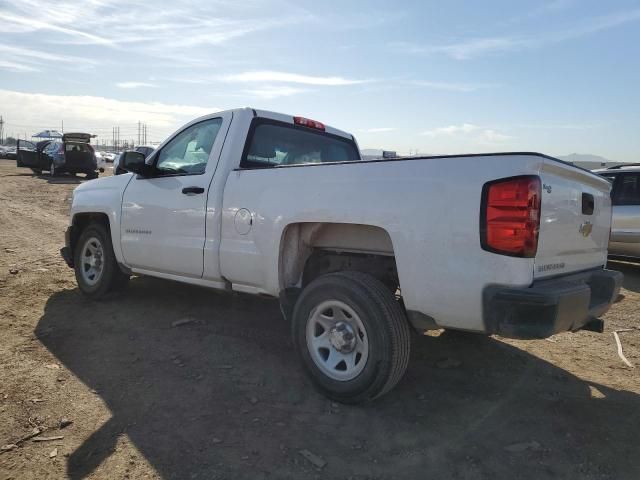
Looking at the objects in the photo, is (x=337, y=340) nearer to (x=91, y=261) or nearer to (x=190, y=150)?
(x=190, y=150)

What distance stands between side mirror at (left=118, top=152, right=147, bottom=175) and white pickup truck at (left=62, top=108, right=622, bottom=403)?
0.04 ft

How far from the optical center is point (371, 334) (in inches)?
125

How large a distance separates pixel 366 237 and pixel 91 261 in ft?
12.1

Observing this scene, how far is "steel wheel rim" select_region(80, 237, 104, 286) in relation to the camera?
5.68 meters

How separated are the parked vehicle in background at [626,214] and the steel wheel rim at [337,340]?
609cm

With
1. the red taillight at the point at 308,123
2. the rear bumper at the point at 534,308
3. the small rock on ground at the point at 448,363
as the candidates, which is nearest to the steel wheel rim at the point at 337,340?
the rear bumper at the point at 534,308

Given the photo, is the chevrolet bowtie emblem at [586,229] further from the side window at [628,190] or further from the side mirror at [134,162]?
the side window at [628,190]

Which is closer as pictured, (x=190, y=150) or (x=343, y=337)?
(x=343, y=337)

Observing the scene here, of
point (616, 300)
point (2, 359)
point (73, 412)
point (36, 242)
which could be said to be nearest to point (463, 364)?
point (616, 300)

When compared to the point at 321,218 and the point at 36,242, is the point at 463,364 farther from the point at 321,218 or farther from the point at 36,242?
the point at 36,242

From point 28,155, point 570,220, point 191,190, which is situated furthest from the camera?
point 28,155

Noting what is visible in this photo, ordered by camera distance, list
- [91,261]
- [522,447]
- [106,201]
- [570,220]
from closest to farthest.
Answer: [522,447]
[570,220]
[106,201]
[91,261]

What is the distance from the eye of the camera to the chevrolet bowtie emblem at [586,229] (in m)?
3.27

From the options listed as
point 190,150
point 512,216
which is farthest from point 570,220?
point 190,150
